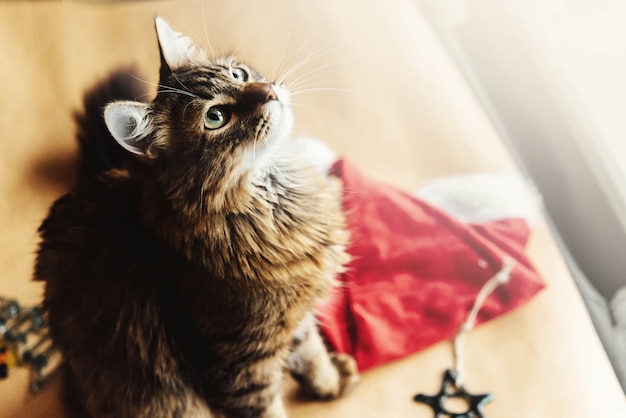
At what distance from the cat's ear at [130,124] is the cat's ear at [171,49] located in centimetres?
12

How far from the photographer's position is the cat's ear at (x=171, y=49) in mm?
908

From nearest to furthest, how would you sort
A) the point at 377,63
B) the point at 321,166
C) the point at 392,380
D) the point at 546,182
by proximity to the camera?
1. the point at 392,380
2. the point at 321,166
3. the point at 546,182
4. the point at 377,63

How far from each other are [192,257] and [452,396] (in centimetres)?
62

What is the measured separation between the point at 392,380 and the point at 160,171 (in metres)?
0.67

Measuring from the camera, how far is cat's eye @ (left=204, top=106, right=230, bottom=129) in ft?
2.78

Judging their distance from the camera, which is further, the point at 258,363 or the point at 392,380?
the point at 392,380

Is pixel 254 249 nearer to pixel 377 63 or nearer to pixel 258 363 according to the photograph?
pixel 258 363

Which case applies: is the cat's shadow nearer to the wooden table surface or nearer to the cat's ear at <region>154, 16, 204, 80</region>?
the wooden table surface

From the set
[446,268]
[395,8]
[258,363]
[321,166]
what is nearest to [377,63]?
[395,8]

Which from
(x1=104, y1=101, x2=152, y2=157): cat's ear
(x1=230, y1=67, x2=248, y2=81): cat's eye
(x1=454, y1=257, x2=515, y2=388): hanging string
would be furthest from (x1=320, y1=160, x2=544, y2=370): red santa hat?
(x1=104, y1=101, x2=152, y2=157): cat's ear

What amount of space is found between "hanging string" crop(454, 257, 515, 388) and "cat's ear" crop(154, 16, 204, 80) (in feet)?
2.63

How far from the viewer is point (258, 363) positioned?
0.94 metres

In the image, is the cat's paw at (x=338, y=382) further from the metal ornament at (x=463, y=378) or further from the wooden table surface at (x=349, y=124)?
the metal ornament at (x=463, y=378)

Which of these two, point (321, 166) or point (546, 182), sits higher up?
point (321, 166)
